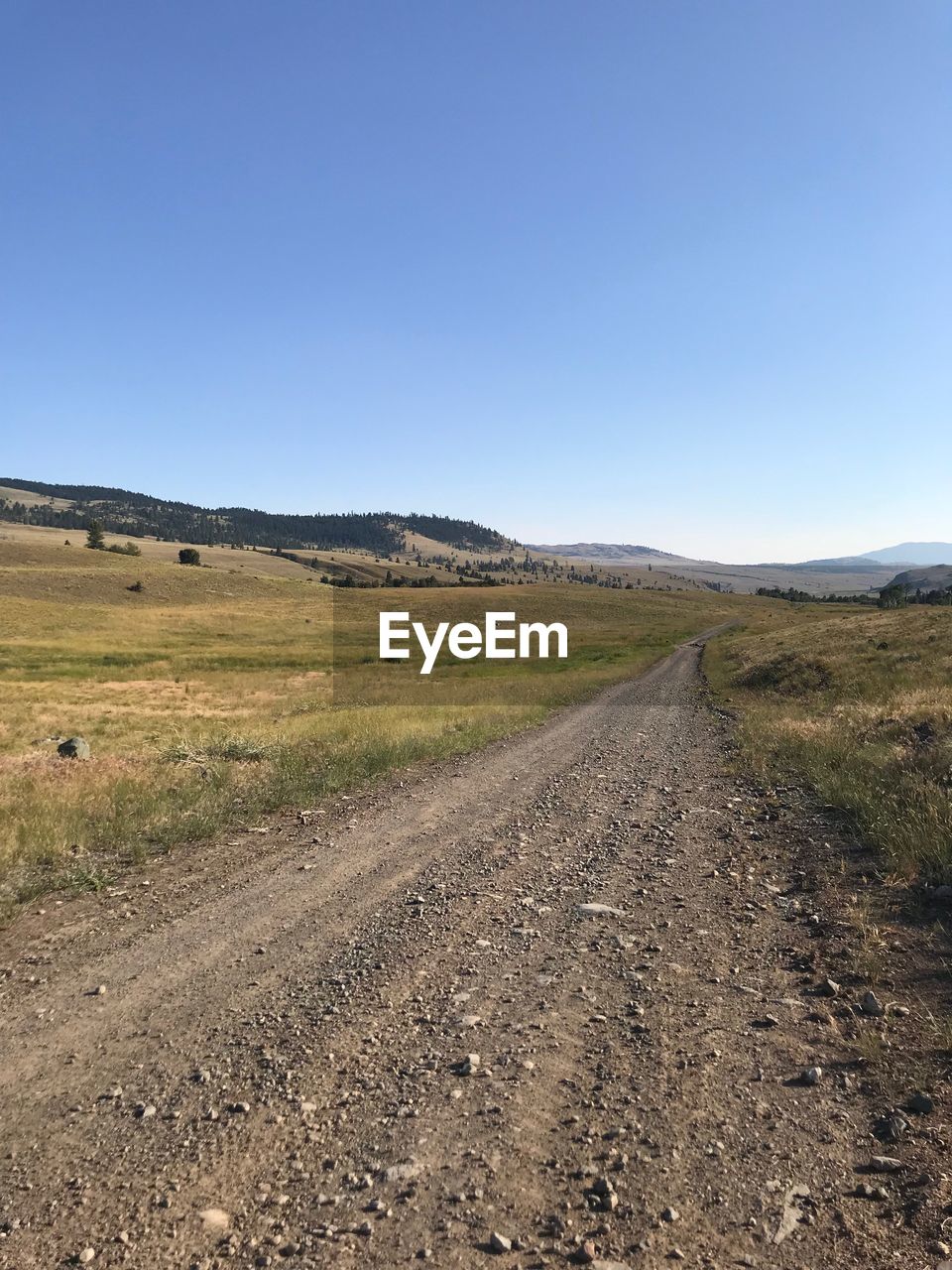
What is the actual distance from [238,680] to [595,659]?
29569 millimetres

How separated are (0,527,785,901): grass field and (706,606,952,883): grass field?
8.83 metres

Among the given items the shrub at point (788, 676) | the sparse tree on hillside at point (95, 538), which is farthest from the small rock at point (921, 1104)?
the sparse tree on hillside at point (95, 538)

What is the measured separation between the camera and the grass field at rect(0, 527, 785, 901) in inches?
459

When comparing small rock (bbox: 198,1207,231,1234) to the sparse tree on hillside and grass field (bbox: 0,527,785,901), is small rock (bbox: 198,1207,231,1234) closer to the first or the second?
grass field (bbox: 0,527,785,901)

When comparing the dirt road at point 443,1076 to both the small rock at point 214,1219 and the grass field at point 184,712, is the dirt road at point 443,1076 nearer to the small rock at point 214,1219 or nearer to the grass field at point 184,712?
the small rock at point 214,1219

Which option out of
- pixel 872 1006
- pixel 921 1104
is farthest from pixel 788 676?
pixel 921 1104

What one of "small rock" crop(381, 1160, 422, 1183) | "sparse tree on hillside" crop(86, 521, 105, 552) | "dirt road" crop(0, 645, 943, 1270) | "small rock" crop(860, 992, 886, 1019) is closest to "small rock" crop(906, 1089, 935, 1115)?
"dirt road" crop(0, 645, 943, 1270)

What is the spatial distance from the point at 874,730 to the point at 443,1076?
50.6ft

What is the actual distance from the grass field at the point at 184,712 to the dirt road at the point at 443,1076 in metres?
2.90

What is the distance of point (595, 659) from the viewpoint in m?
58.7

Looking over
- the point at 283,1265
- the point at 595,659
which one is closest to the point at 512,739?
the point at 283,1265

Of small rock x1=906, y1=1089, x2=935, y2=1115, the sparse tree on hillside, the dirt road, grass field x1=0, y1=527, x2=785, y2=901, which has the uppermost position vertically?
the sparse tree on hillside

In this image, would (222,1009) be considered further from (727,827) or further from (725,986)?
(727,827)

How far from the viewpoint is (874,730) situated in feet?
54.6
